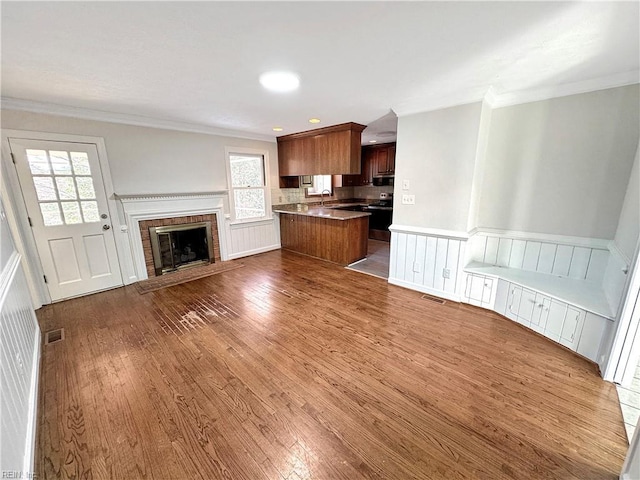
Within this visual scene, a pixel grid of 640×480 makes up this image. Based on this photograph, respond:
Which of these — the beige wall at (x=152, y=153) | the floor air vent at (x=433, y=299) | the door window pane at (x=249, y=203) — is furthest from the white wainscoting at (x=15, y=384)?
the floor air vent at (x=433, y=299)

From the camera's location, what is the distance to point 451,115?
111 inches

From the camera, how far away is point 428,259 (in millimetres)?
3297

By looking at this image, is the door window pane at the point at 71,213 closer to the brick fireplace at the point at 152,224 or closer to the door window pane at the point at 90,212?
the door window pane at the point at 90,212

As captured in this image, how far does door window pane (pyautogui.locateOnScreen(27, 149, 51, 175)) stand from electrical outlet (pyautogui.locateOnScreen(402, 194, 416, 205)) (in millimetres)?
4412

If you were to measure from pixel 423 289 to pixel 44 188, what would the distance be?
488cm

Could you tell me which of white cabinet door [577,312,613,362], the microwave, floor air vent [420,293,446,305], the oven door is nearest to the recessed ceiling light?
floor air vent [420,293,446,305]

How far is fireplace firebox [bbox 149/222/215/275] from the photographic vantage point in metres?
4.02

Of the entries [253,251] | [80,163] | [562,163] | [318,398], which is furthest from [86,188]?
[562,163]

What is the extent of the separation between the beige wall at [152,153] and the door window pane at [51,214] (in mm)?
670

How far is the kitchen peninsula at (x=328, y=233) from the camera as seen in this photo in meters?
4.48

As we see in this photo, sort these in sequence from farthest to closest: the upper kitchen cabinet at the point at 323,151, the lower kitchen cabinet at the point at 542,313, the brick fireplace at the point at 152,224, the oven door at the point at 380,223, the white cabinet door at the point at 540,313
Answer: the oven door at the point at 380,223, the upper kitchen cabinet at the point at 323,151, the brick fireplace at the point at 152,224, the white cabinet door at the point at 540,313, the lower kitchen cabinet at the point at 542,313

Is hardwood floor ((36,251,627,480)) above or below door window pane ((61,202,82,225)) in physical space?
below

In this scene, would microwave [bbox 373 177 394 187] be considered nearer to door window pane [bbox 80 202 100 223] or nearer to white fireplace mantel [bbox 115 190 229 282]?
white fireplace mantel [bbox 115 190 229 282]

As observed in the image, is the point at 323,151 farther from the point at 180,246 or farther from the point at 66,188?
the point at 66,188
